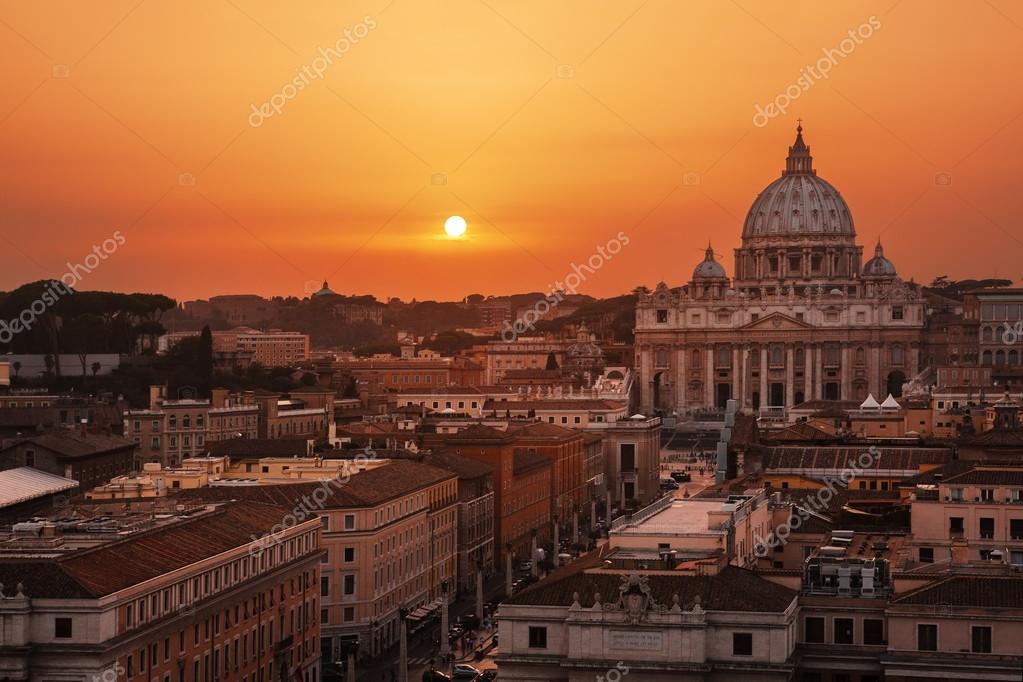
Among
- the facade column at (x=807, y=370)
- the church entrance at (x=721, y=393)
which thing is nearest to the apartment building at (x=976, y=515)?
the facade column at (x=807, y=370)

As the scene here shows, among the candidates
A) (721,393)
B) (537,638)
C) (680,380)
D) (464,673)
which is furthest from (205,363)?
(537,638)

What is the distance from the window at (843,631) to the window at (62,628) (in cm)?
1046

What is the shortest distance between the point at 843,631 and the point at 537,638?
13.8 feet

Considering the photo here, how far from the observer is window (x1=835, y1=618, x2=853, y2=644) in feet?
101

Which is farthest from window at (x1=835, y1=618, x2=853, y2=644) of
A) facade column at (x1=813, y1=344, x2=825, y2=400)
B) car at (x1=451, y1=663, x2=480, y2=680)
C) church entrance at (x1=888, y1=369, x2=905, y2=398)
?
facade column at (x1=813, y1=344, x2=825, y2=400)

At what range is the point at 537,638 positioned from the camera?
30141mm

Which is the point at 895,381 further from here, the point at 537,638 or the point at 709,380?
the point at 537,638

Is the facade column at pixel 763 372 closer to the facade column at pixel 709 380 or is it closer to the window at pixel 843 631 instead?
the facade column at pixel 709 380

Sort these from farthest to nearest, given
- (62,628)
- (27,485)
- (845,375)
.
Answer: (845,375), (27,485), (62,628)

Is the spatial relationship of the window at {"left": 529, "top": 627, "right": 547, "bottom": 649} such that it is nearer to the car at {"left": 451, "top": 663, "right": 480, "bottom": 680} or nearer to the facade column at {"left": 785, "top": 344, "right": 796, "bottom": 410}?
the car at {"left": 451, "top": 663, "right": 480, "bottom": 680}

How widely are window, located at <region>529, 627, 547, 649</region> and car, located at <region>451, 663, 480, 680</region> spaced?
14544 mm

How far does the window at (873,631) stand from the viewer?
30.6 meters

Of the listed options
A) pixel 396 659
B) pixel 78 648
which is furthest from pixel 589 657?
pixel 396 659

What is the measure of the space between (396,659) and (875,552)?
A: 15901 millimetres
